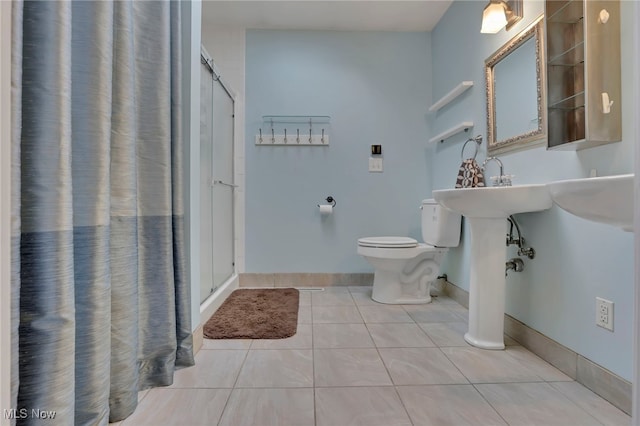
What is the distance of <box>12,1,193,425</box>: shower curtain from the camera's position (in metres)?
0.73

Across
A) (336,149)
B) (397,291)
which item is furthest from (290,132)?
(397,291)

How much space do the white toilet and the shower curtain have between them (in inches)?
53.9

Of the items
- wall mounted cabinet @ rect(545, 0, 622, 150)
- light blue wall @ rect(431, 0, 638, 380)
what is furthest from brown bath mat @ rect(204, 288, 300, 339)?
wall mounted cabinet @ rect(545, 0, 622, 150)

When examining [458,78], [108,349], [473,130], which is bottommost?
[108,349]

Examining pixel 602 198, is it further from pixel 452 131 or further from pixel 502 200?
pixel 452 131

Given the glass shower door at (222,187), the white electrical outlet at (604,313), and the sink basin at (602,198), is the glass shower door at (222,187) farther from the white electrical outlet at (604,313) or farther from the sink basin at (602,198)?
the white electrical outlet at (604,313)

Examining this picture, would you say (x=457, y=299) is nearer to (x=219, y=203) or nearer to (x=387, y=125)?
(x=387, y=125)

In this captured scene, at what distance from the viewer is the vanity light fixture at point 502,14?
1.68 m

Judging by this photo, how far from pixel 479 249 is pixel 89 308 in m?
1.57

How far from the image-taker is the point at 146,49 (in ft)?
3.84

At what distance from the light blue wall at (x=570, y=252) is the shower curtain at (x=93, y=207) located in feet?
5.32

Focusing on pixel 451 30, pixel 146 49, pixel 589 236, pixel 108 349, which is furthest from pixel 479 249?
pixel 451 30

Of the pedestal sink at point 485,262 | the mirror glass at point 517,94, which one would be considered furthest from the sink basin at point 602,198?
the mirror glass at point 517,94

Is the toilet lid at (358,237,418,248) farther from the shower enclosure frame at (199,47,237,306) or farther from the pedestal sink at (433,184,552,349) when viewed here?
the shower enclosure frame at (199,47,237,306)
